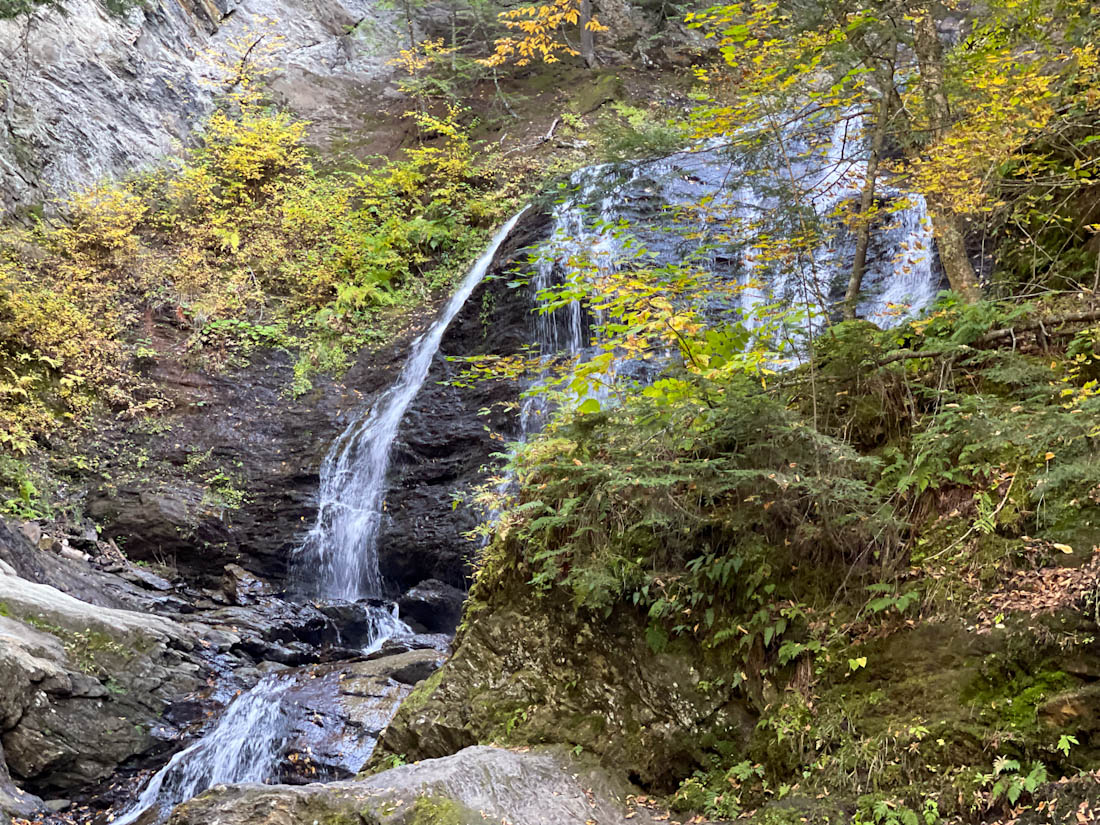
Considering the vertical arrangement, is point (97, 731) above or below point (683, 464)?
below

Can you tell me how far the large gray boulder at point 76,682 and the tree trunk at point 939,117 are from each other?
26.9 feet

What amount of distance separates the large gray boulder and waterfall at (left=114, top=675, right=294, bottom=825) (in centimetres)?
44

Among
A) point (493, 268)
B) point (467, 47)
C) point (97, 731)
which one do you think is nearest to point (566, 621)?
point (97, 731)

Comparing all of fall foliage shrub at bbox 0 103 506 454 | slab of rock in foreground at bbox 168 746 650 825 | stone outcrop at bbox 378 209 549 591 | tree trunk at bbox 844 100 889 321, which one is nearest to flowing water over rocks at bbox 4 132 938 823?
stone outcrop at bbox 378 209 549 591

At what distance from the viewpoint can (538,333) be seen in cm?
1250

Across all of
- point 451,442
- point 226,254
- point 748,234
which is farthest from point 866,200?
point 226,254

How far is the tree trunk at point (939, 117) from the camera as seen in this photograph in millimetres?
5223

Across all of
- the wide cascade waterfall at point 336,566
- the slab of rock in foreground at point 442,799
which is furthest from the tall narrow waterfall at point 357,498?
the slab of rock in foreground at point 442,799

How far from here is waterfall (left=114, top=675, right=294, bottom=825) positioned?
21.4ft

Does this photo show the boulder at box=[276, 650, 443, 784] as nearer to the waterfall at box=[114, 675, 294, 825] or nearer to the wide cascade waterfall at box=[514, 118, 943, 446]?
the waterfall at box=[114, 675, 294, 825]

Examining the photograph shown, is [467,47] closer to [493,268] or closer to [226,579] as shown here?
[493,268]

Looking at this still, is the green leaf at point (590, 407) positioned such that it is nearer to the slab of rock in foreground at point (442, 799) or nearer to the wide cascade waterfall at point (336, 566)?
the slab of rock in foreground at point (442, 799)

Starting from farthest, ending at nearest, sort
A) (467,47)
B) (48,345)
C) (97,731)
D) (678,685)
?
(467,47) < (48,345) < (97,731) < (678,685)

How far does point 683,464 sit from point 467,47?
22533mm
